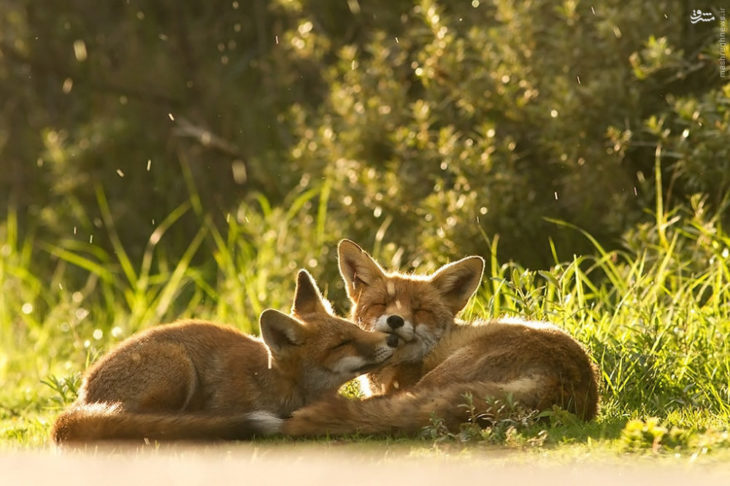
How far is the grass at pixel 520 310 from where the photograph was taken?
511 centimetres

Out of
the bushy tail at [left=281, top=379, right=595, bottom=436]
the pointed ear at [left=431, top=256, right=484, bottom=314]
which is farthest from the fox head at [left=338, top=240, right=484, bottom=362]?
the bushy tail at [left=281, top=379, right=595, bottom=436]

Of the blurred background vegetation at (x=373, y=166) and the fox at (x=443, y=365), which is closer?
the fox at (x=443, y=365)

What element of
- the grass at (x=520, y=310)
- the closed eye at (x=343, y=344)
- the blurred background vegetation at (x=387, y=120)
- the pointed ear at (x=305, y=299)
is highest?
the blurred background vegetation at (x=387, y=120)

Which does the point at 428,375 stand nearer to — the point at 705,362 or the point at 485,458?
the point at 485,458

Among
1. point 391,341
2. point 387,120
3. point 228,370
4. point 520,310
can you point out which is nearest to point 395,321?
point 391,341

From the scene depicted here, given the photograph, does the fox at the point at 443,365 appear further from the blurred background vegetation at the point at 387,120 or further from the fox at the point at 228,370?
the blurred background vegetation at the point at 387,120

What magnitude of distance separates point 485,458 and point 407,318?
1.65 meters

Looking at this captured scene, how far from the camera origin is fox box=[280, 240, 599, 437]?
5.20 m

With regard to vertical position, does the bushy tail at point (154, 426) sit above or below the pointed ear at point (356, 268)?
below

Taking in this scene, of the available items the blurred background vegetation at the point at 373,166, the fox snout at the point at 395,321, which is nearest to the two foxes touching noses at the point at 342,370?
the fox snout at the point at 395,321

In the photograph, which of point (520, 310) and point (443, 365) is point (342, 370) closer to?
point (443, 365)

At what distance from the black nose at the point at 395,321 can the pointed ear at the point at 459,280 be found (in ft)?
1.60

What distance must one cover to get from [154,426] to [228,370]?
0.80m

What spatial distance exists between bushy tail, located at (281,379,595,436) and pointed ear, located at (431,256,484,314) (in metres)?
1.26
